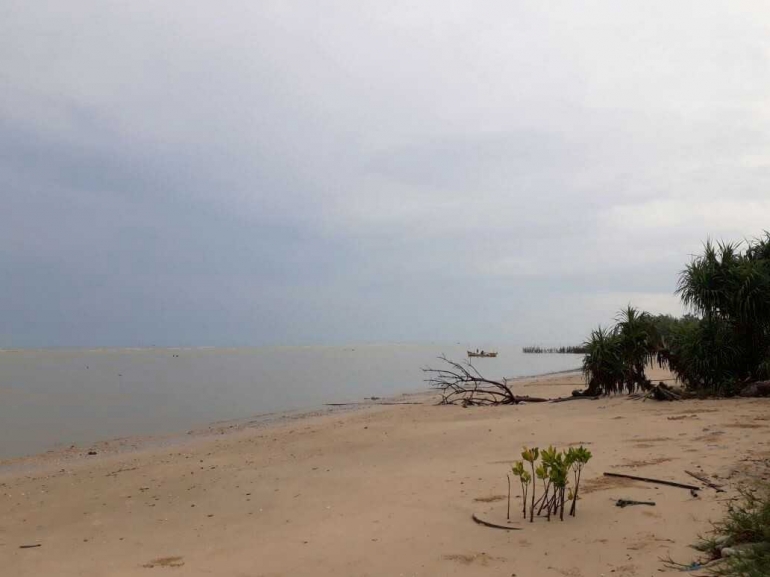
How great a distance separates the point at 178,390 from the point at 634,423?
21.1m

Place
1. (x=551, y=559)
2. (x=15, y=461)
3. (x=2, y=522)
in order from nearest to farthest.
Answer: (x=551, y=559) → (x=2, y=522) → (x=15, y=461)

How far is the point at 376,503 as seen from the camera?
6.16 metres

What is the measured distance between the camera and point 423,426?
506 inches

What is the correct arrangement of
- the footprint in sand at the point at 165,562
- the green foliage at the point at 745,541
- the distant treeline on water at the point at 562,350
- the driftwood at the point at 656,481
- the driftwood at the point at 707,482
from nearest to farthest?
1. the green foliage at the point at 745,541
2. the footprint in sand at the point at 165,562
3. the driftwood at the point at 707,482
4. the driftwood at the point at 656,481
5. the distant treeline on water at the point at 562,350

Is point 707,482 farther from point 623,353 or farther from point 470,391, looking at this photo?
point 470,391

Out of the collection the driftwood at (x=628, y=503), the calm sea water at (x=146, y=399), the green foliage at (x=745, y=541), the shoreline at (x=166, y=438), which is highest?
the green foliage at (x=745, y=541)

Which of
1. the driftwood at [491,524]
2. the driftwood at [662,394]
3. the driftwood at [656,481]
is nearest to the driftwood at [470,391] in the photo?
the driftwood at [662,394]

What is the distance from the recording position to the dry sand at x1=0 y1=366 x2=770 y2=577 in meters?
4.36

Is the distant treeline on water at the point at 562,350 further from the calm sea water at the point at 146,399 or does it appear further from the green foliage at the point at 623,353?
the green foliage at the point at 623,353

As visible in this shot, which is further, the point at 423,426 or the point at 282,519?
the point at 423,426

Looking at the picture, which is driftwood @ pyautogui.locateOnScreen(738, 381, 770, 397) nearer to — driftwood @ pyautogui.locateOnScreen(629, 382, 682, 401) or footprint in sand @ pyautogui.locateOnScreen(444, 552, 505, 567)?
driftwood @ pyautogui.locateOnScreen(629, 382, 682, 401)

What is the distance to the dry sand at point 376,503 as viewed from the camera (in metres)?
4.36

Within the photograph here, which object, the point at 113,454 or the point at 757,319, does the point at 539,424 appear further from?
the point at 113,454

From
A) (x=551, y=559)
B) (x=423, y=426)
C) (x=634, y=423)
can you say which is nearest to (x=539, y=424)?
(x=634, y=423)
